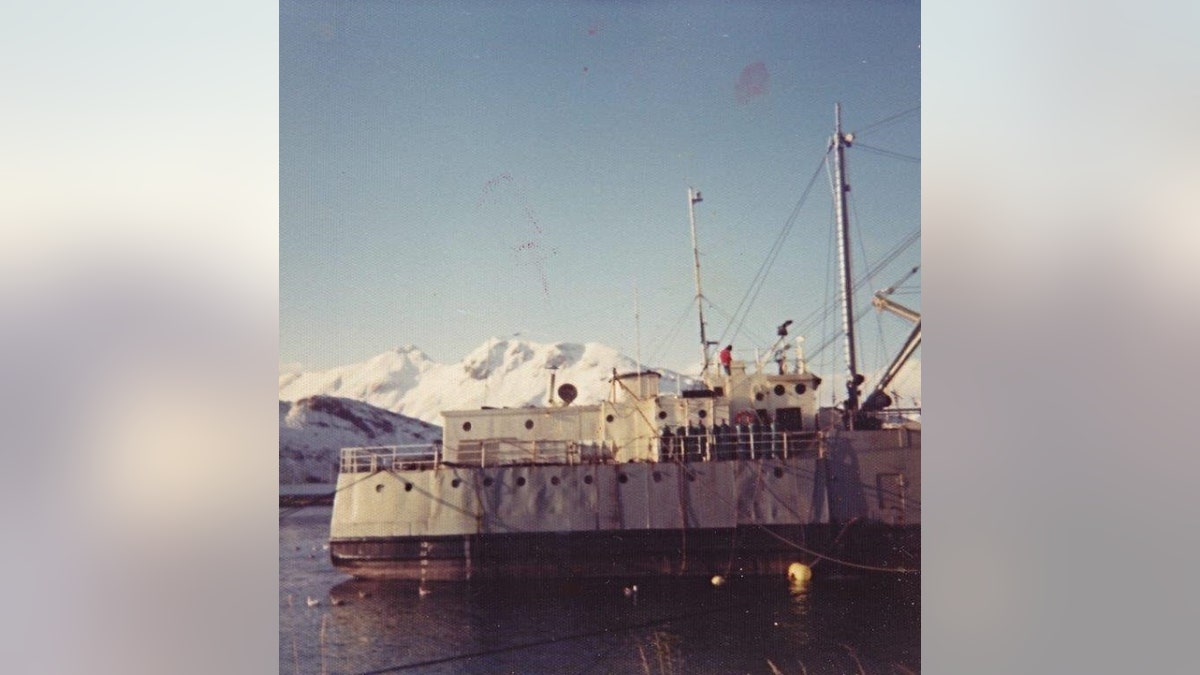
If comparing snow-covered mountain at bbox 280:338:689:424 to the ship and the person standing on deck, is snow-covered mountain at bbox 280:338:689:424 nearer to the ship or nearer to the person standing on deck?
the ship

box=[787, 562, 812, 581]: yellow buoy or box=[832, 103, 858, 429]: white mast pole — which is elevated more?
box=[832, 103, 858, 429]: white mast pole

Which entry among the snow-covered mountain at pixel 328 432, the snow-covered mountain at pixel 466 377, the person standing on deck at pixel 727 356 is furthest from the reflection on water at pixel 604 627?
the person standing on deck at pixel 727 356

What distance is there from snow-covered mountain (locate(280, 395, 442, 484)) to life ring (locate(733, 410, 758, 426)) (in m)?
2.96

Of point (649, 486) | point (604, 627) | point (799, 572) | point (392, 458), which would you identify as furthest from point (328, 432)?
point (799, 572)

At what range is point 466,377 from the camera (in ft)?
19.8

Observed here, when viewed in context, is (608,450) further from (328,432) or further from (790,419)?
(328,432)

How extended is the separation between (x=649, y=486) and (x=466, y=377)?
2.37 m

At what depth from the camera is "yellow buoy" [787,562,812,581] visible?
22.3 feet

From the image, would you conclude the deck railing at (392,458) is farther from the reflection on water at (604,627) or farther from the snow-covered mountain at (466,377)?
the reflection on water at (604,627)

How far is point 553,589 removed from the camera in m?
6.69

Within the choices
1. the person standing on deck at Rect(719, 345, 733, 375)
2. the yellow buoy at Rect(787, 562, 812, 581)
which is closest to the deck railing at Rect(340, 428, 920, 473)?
the person standing on deck at Rect(719, 345, 733, 375)

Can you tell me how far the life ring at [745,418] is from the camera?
7.77 metres
